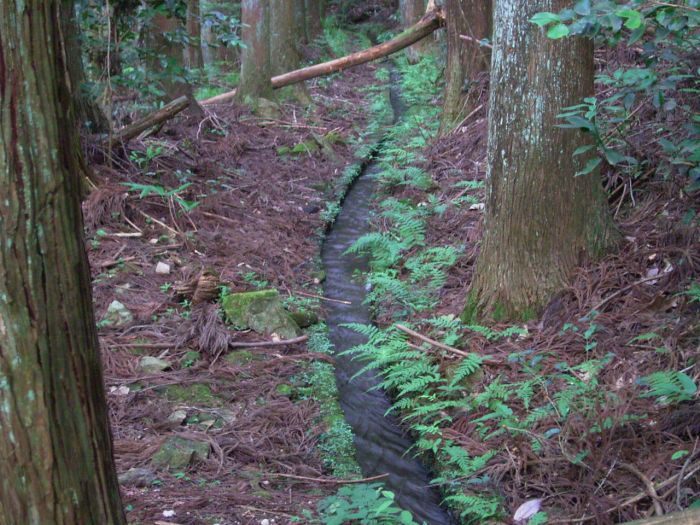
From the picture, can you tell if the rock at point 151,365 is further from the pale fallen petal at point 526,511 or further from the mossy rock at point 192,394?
the pale fallen petal at point 526,511

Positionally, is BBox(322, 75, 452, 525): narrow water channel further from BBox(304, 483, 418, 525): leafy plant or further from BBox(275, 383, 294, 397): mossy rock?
BBox(304, 483, 418, 525): leafy plant

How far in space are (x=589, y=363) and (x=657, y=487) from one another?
1.31 m

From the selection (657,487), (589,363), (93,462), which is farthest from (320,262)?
(93,462)

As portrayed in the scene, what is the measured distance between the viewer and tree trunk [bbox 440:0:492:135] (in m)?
11.5

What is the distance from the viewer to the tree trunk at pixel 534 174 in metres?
5.88

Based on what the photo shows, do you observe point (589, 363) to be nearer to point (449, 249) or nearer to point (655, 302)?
point (655, 302)

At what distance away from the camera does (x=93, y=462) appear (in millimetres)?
2625

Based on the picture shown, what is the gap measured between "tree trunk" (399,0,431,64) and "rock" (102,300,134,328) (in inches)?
601

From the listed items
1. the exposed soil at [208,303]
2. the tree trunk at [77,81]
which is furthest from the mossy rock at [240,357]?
the tree trunk at [77,81]

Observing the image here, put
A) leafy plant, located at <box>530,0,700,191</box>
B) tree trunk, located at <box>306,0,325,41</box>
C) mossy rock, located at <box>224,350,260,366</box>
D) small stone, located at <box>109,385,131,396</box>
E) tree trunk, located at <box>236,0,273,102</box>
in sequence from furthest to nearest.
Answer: tree trunk, located at <box>306,0,325,41</box> < tree trunk, located at <box>236,0,273,102</box> < mossy rock, located at <box>224,350,260,366</box> < small stone, located at <box>109,385,131,396</box> < leafy plant, located at <box>530,0,700,191</box>

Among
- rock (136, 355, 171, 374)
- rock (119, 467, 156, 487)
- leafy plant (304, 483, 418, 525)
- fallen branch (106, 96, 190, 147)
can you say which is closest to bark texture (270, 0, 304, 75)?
fallen branch (106, 96, 190, 147)

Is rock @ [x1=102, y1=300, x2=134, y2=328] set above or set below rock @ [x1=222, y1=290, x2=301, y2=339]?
above

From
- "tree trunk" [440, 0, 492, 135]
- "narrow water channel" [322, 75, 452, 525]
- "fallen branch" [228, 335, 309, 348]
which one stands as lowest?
"narrow water channel" [322, 75, 452, 525]

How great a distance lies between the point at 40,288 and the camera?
7.88 ft
